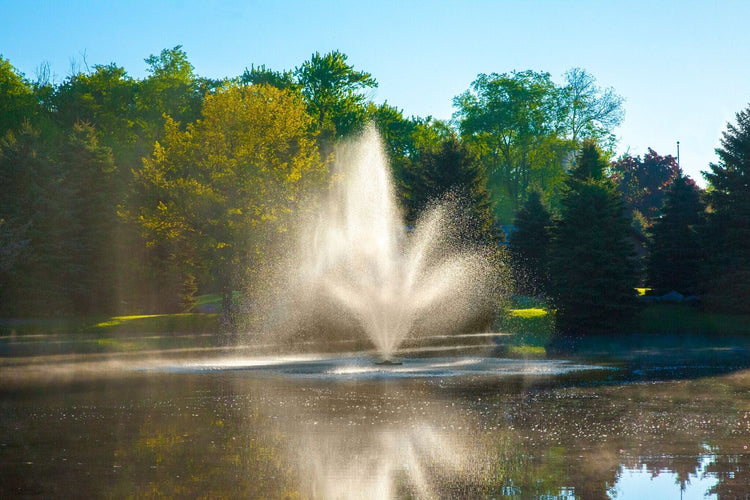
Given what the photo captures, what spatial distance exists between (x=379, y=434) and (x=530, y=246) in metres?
54.8

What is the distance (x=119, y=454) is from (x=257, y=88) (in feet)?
146

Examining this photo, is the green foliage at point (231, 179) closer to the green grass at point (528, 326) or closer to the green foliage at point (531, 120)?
the green grass at point (528, 326)

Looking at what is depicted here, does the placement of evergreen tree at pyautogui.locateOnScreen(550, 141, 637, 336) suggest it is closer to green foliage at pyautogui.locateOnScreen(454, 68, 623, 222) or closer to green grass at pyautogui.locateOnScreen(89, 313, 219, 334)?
green grass at pyautogui.locateOnScreen(89, 313, 219, 334)

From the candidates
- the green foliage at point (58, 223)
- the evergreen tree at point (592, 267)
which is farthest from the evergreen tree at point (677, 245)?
the green foliage at point (58, 223)

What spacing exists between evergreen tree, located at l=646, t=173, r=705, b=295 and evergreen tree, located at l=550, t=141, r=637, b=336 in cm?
764

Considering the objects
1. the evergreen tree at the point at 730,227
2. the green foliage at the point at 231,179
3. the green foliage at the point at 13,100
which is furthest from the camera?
the green foliage at the point at 13,100

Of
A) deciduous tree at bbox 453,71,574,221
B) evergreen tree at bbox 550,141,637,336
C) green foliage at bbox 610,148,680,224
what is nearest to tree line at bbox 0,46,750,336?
evergreen tree at bbox 550,141,637,336

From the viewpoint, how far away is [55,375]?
→ 25219 mm

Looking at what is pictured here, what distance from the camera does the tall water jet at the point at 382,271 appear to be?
43.7 meters

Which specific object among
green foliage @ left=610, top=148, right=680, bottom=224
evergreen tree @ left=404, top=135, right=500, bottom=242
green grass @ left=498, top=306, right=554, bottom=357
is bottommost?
green grass @ left=498, top=306, right=554, bottom=357

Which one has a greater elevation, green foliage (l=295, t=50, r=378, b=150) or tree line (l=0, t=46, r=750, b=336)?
green foliage (l=295, t=50, r=378, b=150)

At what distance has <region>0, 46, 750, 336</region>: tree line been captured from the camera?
49312 millimetres

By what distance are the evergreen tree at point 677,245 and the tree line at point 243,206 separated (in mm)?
92

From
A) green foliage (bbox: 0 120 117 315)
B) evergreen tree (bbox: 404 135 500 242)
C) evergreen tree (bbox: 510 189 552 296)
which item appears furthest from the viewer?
evergreen tree (bbox: 510 189 552 296)
